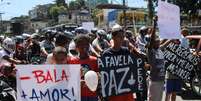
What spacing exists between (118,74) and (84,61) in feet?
1.52

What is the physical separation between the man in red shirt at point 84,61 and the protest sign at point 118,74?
15 centimetres

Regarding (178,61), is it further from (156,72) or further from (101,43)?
(101,43)

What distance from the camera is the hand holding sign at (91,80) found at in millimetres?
6586

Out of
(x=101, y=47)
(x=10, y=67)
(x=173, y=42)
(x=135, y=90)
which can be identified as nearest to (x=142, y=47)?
(x=101, y=47)

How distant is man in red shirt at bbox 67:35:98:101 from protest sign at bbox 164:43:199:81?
398 cm

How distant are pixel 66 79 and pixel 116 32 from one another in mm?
1046

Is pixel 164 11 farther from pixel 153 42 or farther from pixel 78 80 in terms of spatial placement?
pixel 78 80

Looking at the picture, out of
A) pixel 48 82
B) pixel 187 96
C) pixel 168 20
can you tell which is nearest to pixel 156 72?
pixel 168 20

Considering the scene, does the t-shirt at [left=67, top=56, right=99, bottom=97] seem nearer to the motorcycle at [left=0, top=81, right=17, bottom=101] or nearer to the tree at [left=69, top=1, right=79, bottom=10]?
the motorcycle at [left=0, top=81, right=17, bottom=101]

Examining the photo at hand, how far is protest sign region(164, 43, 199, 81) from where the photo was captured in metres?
10.9

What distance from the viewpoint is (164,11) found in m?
8.74

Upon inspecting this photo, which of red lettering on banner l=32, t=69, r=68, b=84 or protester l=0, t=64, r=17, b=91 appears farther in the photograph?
protester l=0, t=64, r=17, b=91

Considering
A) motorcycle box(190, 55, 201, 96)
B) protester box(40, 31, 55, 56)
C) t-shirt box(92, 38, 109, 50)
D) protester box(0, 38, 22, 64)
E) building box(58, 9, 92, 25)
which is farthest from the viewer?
building box(58, 9, 92, 25)

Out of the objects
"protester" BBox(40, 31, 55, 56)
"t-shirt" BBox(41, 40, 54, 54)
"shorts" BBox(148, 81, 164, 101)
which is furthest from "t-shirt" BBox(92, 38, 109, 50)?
"shorts" BBox(148, 81, 164, 101)
